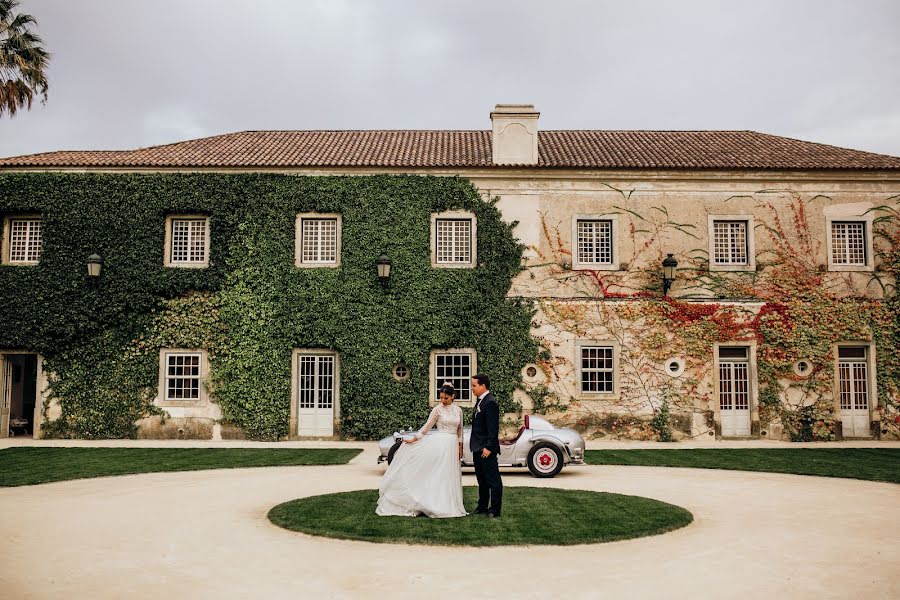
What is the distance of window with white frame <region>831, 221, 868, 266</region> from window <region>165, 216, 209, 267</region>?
1815 centimetres

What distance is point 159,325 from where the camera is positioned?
20.0m

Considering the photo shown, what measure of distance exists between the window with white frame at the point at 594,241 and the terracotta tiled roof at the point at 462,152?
1.63 meters

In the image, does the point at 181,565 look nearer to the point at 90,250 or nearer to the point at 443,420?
the point at 443,420

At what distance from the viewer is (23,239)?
67.6 feet

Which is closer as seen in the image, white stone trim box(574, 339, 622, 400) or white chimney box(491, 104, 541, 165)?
white stone trim box(574, 339, 622, 400)

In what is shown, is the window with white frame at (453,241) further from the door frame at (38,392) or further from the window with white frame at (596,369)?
the door frame at (38,392)

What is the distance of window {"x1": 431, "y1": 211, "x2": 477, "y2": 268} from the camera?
66.6 ft

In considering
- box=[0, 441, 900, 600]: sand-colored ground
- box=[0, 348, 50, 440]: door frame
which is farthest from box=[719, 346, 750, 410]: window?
box=[0, 348, 50, 440]: door frame

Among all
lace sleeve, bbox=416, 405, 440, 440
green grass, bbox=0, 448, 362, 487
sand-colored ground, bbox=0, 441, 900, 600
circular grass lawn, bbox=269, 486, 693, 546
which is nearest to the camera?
sand-colored ground, bbox=0, 441, 900, 600

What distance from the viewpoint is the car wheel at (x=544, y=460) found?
12.8 m

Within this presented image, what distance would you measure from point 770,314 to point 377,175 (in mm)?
11895

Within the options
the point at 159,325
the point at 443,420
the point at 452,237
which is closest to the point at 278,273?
the point at 159,325

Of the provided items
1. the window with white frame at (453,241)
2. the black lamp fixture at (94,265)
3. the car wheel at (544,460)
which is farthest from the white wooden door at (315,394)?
the car wheel at (544,460)

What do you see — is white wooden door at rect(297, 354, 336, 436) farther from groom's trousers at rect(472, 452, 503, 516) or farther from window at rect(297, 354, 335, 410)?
groom's trousers at rect(472, 452, 503, 516)
